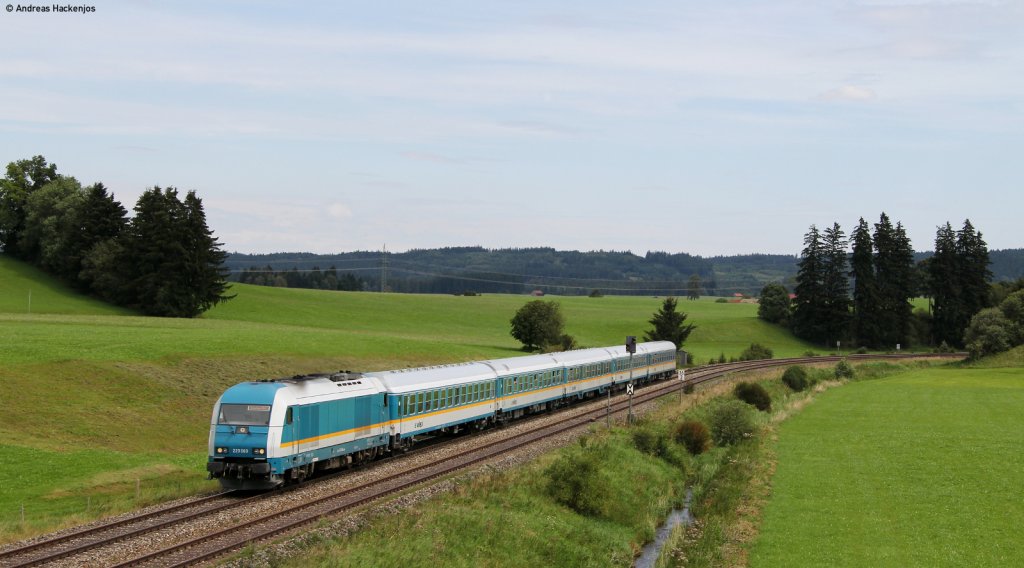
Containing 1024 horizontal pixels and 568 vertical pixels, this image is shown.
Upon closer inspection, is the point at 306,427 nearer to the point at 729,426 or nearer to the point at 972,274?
the point at 729,426

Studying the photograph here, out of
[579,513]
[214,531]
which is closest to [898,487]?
[579,513]

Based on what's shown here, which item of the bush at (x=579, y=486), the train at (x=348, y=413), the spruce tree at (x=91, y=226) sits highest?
the spruce tree at (x=91, y=226)

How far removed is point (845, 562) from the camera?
2319 centimetres

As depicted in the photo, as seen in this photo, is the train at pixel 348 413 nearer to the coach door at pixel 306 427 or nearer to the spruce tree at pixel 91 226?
the coach door at pixel 306 427

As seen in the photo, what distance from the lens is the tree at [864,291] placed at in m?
129

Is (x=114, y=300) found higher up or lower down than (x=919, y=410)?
higher up

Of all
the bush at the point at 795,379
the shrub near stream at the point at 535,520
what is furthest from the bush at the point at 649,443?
the bush at the point at 795,379

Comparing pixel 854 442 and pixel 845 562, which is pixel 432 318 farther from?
pixel 845 562

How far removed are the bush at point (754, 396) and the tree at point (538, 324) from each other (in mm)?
35851

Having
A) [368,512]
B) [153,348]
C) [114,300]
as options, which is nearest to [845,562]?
[368,512]

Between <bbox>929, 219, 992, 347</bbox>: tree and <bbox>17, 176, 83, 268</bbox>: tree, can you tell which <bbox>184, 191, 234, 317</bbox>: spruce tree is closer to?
<bbox>17, 176, 83, 268</bbox>: tree

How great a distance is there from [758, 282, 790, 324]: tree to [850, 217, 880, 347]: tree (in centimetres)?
1304

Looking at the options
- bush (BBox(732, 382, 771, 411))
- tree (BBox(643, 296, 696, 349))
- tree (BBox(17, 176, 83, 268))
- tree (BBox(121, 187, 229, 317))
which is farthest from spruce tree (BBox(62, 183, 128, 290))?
bush (BBox(732, 382, 771, 411))

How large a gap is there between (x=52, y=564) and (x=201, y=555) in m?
2.89
